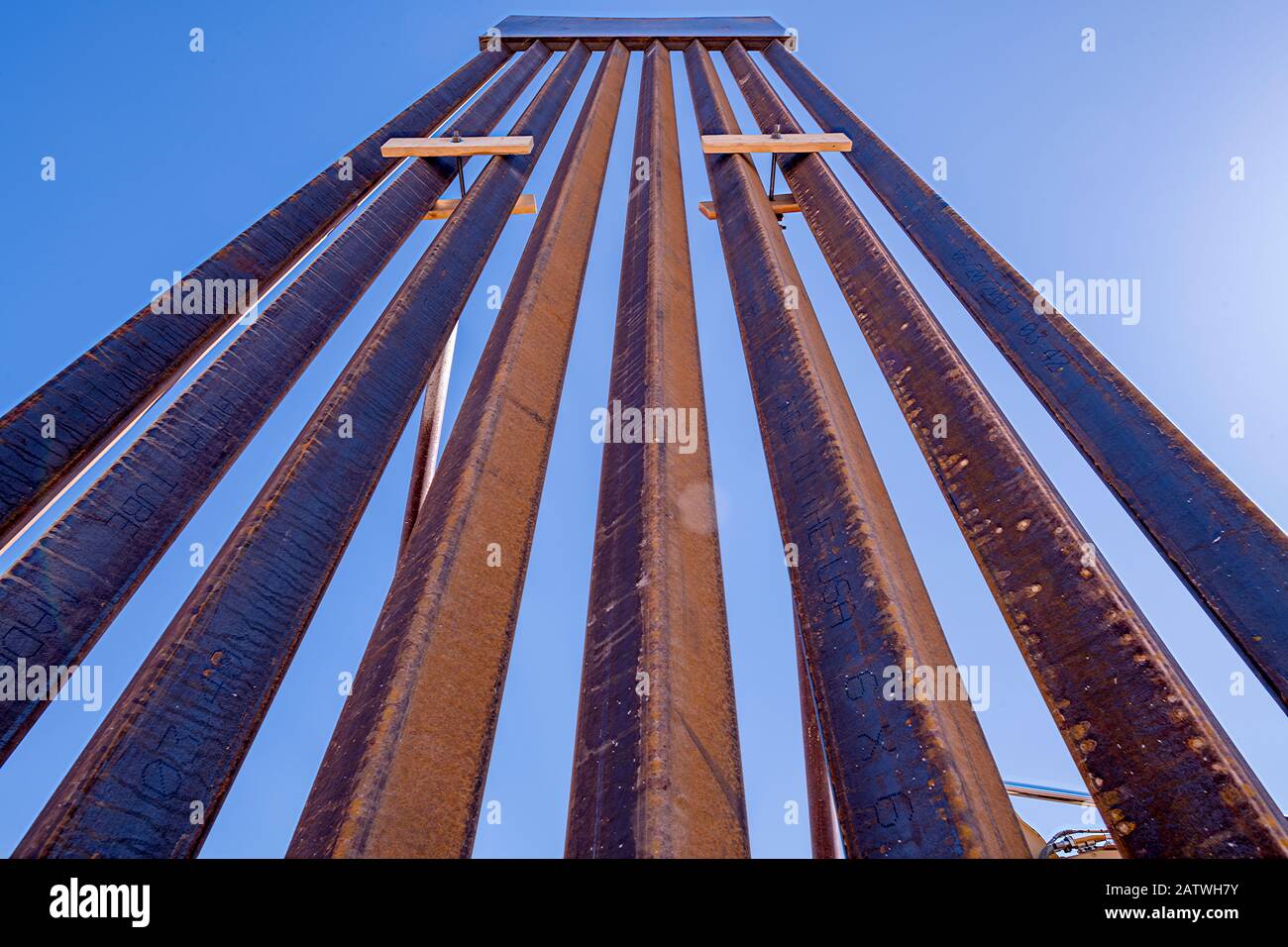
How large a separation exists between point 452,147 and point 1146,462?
7.34 m

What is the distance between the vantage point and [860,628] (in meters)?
3.30

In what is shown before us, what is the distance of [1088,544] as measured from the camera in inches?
140

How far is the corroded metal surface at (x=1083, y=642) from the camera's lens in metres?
2.65

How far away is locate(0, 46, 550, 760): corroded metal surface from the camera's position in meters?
3.44

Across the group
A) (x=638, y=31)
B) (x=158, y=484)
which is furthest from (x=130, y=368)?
(x=638, y=31)

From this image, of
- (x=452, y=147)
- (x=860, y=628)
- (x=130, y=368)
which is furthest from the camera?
(x=452, y=147)

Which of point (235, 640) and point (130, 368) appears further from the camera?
point (130, 368)

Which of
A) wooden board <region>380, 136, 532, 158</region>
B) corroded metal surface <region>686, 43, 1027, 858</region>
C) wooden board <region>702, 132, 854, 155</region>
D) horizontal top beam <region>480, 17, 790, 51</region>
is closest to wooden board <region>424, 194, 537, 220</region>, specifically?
wooden board <region>380, 136, 532, 158</region>

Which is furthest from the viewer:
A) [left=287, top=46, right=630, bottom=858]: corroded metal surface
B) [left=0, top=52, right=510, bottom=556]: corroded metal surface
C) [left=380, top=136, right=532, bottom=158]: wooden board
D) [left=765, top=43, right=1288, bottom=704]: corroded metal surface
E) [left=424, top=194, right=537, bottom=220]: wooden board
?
[left=424, top=194, right=537, bottom=220]: wooden board

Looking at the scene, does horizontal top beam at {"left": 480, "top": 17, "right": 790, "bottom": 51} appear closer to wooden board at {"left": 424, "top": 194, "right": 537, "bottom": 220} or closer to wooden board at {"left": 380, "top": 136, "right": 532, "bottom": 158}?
wooden board at {"left": 424, "top": 194, "right": 537, "bottom": 220}

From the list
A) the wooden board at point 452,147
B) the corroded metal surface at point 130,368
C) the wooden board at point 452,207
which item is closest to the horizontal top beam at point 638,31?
the wooden board at point 452,207

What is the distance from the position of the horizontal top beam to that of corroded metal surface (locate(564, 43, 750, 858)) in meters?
10.7

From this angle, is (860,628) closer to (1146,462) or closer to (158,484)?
(1146,462)
